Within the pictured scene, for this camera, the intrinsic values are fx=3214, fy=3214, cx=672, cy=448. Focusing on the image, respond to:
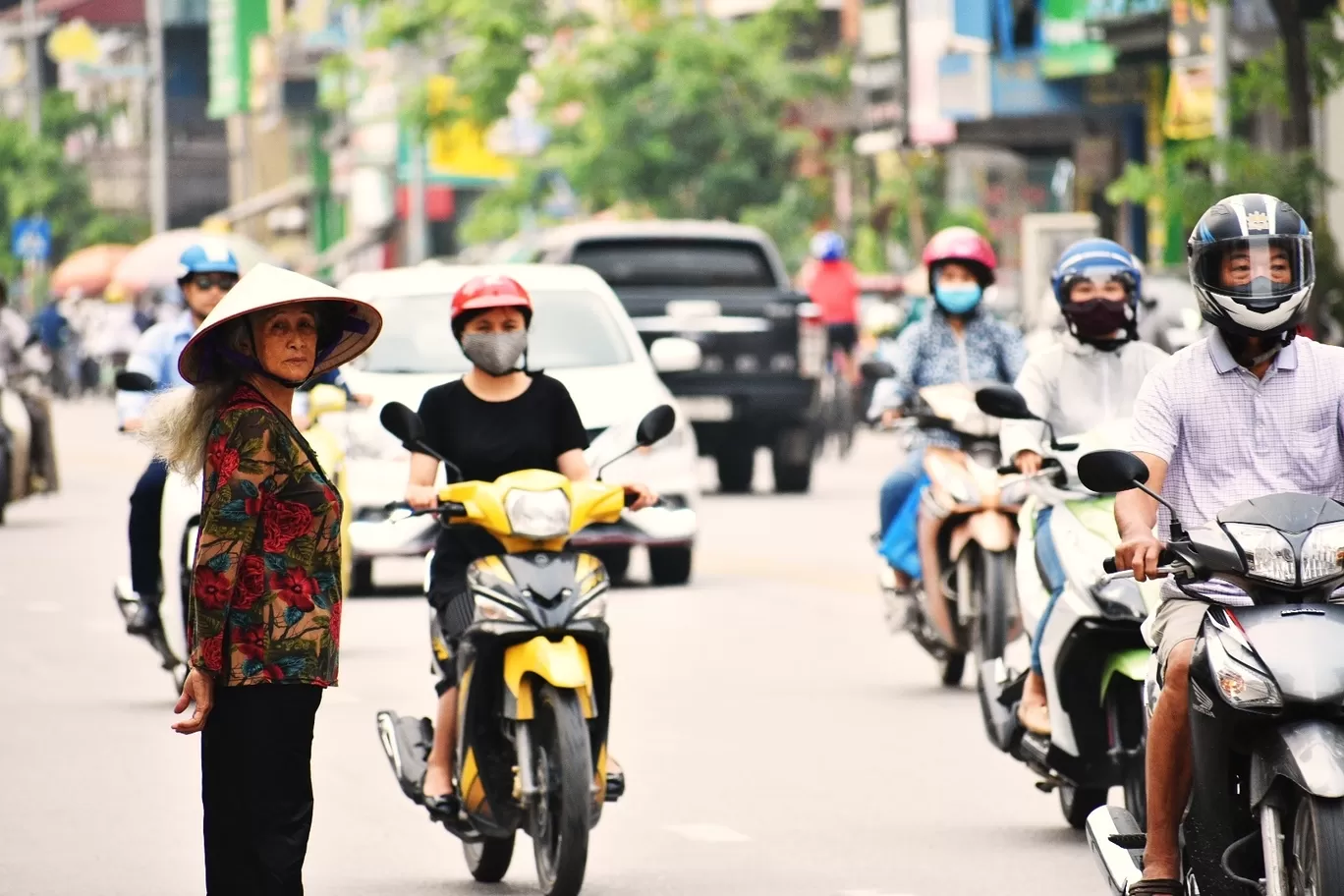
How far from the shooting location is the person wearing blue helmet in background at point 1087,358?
9.28 meters

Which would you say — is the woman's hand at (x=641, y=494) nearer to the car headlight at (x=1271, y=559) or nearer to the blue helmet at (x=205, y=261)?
the car headlight at (x=1271, y=559)

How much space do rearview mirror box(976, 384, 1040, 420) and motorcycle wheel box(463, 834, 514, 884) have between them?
1671mm

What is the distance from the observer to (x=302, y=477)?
6.34 meters

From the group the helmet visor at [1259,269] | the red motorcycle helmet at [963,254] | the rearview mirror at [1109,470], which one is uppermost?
the red motorcycle helmet at [963,254]

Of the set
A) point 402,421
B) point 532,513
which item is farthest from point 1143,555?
point 402,421

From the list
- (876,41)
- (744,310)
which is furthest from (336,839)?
(876,41)

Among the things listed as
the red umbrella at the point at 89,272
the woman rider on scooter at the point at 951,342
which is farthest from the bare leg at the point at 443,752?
the red umbrella at the point at 89,272

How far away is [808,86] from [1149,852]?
1492 inches

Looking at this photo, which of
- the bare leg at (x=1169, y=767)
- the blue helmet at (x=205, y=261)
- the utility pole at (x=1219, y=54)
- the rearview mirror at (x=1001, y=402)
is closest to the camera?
the bare leg at (x=1169, y=767)

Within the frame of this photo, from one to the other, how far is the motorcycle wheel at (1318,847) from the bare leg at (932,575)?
6212mm

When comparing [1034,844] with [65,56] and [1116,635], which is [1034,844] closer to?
[1116,635]


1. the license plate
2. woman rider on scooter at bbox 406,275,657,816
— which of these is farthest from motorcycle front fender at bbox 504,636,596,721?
the license plate

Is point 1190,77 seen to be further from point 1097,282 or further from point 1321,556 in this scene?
point 1321,556

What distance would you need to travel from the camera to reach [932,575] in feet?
40.5
